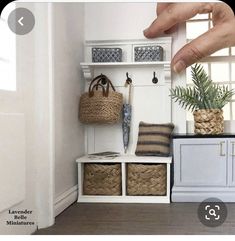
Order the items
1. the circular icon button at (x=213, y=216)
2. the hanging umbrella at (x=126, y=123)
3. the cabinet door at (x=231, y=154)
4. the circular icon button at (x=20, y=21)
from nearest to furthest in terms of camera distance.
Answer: the circular icon button at (x=20, y=21) < the circular icon button at (x=213, y=216) < the cabinet door at (x=231, y=154) < the hanging umbrella at (x=126, y=123)

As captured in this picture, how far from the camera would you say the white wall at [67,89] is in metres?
1.53

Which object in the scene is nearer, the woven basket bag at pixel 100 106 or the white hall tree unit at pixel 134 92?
the woven basket bag at pixel 100 106

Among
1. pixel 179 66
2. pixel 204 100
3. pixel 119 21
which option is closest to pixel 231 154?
pixel 204 100

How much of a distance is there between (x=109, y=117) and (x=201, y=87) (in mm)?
504

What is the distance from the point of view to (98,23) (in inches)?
80.0

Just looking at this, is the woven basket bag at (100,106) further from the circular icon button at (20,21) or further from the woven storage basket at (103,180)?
the circular icon button at (20,21)

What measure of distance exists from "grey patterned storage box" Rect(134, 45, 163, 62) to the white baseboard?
2.53ft

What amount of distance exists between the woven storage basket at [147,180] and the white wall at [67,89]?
0.98 ft

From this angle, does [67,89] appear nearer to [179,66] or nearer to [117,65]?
[117,65]

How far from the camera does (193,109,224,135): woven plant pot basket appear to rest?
5.83 ft

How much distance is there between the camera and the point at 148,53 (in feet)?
6.28

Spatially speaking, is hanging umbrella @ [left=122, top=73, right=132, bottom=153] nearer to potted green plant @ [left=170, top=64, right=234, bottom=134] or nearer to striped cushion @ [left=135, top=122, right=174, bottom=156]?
striped cushion @ [left=135, top=122, right=174, bottom=156]

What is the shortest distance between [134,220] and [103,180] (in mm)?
404

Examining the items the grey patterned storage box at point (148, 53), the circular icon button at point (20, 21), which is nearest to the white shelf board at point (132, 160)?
the grey patterned storage box at point (148, 53)
